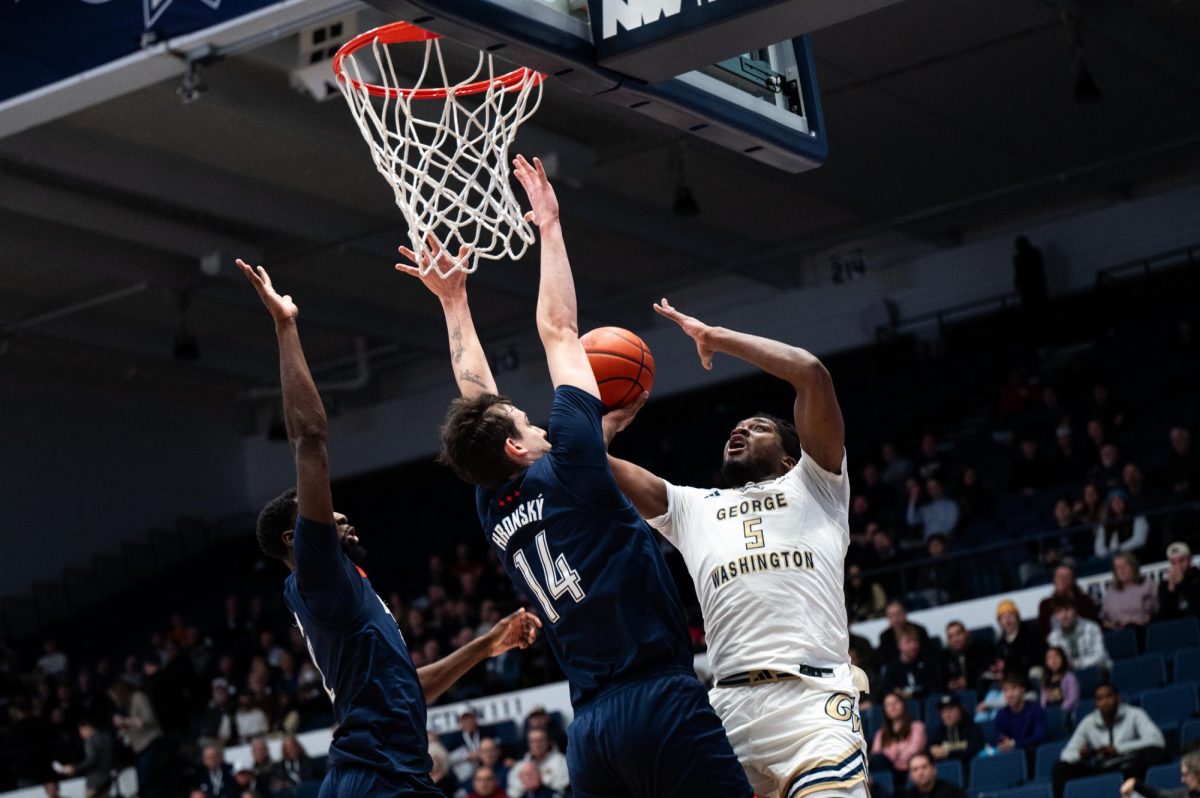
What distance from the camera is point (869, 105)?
60.3ft

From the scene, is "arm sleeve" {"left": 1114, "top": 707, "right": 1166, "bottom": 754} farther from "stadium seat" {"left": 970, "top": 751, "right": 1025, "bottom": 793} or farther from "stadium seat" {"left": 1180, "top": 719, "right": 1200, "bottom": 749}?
"stadium seat" {"left": 970, "top": 751, "right": 1025, "bottom": 793}

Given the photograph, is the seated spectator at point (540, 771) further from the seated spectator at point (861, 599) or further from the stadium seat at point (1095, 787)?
the stadium seat at point (1095, 787)

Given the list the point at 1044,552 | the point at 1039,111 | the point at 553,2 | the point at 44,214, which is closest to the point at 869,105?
the point at 1039,111

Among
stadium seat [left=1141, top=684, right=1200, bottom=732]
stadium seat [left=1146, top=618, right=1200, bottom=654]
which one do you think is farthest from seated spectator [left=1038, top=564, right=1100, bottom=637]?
stadium seat [left=1141, top=684, right=1200, bottom=732]

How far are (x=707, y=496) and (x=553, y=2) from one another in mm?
1592

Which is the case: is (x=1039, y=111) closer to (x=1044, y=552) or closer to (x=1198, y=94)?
(x=1198, y=94)

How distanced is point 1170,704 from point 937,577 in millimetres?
4150

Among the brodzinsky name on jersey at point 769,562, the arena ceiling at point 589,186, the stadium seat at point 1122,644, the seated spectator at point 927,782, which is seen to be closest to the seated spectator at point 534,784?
the seated spectator at point 927,782

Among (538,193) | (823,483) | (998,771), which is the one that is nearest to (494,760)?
(998,771)

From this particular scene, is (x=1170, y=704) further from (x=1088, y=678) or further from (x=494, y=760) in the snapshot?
(x=494, y=760)

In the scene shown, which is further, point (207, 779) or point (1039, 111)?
point (1039, 111)

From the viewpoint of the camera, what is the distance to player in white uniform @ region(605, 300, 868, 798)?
452 centimetres

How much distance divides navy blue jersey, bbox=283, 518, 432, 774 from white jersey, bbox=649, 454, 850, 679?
37.1 inches

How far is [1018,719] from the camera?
37.9 feet
